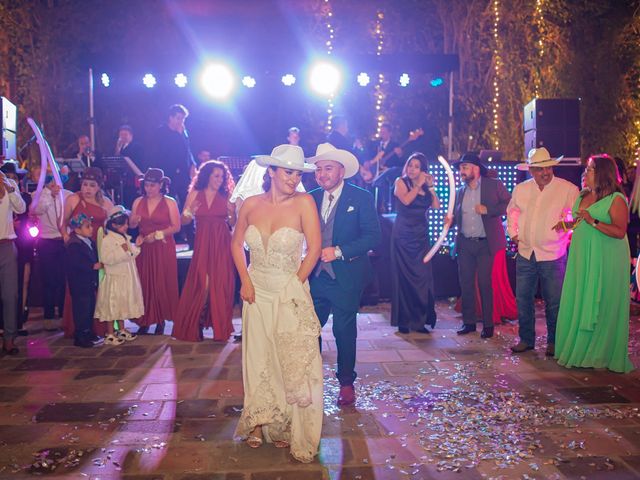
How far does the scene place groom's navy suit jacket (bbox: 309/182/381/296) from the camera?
519 centimetres

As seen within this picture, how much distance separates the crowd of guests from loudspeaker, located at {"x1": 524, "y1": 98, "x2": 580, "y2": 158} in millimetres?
2941

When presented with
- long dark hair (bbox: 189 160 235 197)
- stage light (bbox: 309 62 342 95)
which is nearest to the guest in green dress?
long dark hair (bbox: 189 160 235 197)

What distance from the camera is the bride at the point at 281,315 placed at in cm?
418

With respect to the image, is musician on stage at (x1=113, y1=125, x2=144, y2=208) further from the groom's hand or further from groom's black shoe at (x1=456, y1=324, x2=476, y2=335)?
the groom's hand

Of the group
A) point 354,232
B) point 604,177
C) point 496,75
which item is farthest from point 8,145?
point 496,75

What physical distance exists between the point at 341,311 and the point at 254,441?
128 cm

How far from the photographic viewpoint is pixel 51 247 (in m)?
8.42

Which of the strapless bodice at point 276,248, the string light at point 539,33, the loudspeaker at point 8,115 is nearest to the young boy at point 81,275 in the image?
the loudspeaker at point 8,115

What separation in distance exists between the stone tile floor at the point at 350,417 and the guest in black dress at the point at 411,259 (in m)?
0.75

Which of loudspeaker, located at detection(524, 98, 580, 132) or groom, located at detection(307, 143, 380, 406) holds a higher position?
loudspeaker, located at detection(524, 98, 580, 132)

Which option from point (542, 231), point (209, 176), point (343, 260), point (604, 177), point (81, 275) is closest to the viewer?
point (343, 260)

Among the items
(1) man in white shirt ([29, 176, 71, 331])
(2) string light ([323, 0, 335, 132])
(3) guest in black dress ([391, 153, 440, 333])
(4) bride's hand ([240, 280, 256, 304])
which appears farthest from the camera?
(2) string light ([323, 0, 335, 132])

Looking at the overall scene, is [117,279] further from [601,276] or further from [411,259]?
[601,276]

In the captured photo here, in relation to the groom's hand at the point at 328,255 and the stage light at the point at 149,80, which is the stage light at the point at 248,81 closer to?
the stage light at the point at 149,80
